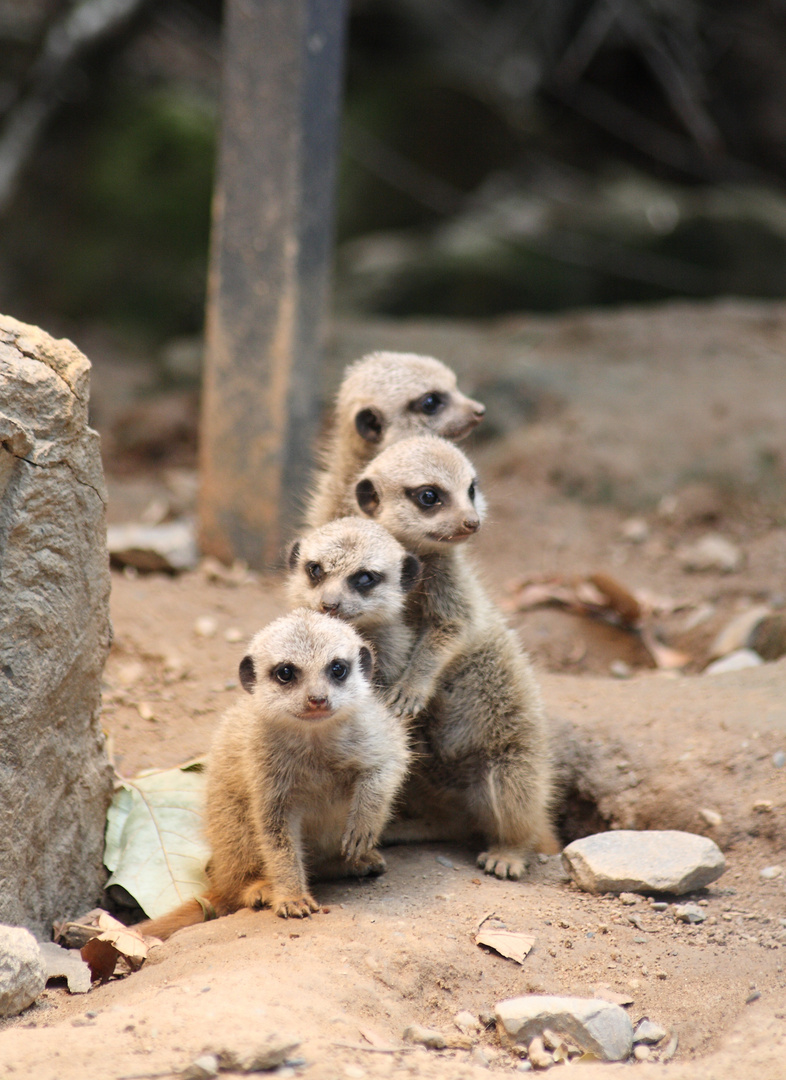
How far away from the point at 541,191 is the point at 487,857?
821cm

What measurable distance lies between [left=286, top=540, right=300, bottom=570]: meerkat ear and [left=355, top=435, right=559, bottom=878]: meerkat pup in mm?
273

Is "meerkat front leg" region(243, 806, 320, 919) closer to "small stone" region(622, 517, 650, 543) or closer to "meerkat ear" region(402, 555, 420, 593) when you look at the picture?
"meerkat ear" region(402, 555, 420, 593)

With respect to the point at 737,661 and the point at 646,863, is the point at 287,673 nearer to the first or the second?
the point at 646,863

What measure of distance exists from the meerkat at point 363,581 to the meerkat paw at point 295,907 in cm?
62

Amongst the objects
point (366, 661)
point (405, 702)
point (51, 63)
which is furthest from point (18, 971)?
point (51, 63)

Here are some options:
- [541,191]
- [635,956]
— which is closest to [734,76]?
[541,191]

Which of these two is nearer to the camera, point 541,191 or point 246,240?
point 246,240

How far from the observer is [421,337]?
284 inches

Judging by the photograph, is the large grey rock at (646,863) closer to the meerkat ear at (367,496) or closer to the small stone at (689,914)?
the small stone at (689,914)

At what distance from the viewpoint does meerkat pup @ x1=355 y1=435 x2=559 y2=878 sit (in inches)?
118

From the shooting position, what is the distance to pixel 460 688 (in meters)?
3.06

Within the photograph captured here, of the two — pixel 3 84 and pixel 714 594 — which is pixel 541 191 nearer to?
pixel 3 84

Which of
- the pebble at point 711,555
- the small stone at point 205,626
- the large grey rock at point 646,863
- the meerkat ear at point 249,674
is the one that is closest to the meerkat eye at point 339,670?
the meerkat ear at point 249,674

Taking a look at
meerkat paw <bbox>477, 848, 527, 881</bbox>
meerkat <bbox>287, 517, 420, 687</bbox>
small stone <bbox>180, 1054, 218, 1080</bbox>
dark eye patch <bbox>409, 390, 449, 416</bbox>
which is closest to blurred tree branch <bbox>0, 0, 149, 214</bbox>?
dark eye patch <bbox>409, 390, 449, 416</bbox>
